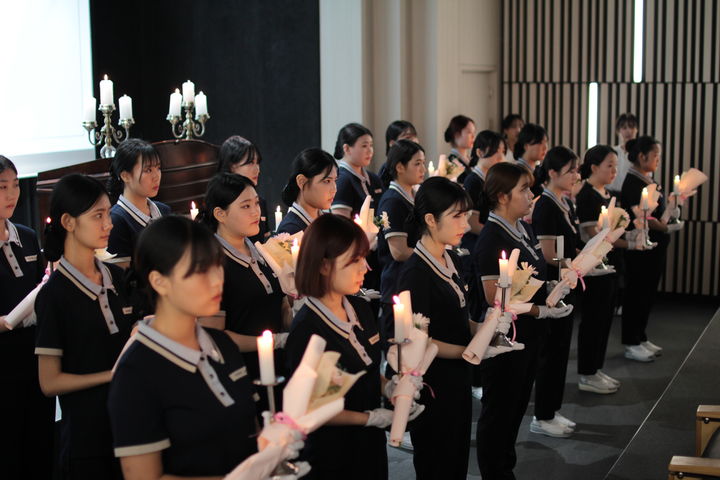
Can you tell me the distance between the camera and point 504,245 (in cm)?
399

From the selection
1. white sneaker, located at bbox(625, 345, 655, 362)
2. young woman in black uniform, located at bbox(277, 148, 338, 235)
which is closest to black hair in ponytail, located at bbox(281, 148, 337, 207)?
young woman in black uniform, located at bbox(277, 148, 338, 235)

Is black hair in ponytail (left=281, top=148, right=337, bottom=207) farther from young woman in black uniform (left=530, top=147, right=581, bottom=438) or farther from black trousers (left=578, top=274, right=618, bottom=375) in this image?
black trousers (left=578, top=274, right=618, bottom=375)

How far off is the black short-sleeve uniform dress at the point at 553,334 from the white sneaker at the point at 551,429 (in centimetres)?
4

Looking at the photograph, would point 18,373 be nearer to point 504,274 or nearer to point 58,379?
point 58,379

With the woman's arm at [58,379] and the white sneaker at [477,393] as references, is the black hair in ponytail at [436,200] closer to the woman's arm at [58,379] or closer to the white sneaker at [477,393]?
the woman's arm at [58,379]

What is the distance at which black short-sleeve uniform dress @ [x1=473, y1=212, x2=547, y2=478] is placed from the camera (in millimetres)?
3947

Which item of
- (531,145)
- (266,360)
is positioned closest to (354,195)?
(531,145)

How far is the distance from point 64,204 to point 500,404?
2087 mm

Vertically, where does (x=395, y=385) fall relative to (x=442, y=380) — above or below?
above

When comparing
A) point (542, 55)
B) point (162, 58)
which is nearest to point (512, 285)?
point (542, 55)

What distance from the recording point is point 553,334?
493 centimetres

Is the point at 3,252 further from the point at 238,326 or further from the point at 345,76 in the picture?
the point at 345,76

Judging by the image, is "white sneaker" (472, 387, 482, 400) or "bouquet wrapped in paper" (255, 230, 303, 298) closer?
"bouquet wrapped in paper" (255, 230, 303, 298)

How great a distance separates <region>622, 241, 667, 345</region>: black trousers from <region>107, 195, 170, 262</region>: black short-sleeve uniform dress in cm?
388
